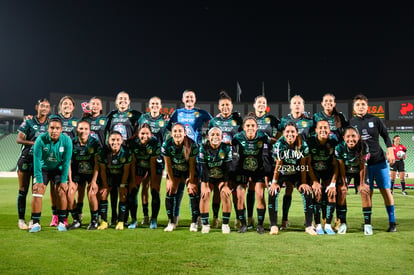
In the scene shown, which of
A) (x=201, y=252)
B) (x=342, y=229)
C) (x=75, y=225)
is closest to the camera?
(x=201, y=252)

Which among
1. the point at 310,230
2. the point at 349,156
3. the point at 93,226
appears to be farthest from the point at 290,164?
the point at 93,226

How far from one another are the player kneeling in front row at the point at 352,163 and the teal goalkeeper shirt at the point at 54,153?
3.99 meters

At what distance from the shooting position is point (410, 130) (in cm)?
2902

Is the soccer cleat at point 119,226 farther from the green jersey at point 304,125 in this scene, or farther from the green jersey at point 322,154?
A: the green jersey at point 304,125

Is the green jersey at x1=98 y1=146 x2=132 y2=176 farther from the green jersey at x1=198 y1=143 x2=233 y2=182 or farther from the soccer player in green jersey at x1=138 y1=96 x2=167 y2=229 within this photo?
the green jersey at x1=198 y1=143 x2=233 y2=182

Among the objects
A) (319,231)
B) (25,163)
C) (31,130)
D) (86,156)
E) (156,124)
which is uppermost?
(156,124)

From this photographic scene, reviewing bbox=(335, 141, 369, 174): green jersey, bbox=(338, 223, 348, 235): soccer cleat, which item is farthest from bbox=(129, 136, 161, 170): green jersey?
bbox=(338, 223, 348, 235): soccer cleat

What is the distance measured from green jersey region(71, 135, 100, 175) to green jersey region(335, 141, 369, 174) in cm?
366

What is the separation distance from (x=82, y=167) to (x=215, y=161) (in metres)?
2.12

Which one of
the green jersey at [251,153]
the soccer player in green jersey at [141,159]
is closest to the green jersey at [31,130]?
the soccer player in green jersey at [141,159]

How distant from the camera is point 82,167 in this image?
544cm

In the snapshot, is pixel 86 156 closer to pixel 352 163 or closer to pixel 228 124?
pixel 228 124

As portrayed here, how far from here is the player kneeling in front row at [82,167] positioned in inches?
209

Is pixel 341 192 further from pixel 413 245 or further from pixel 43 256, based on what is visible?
pixel 43 256
